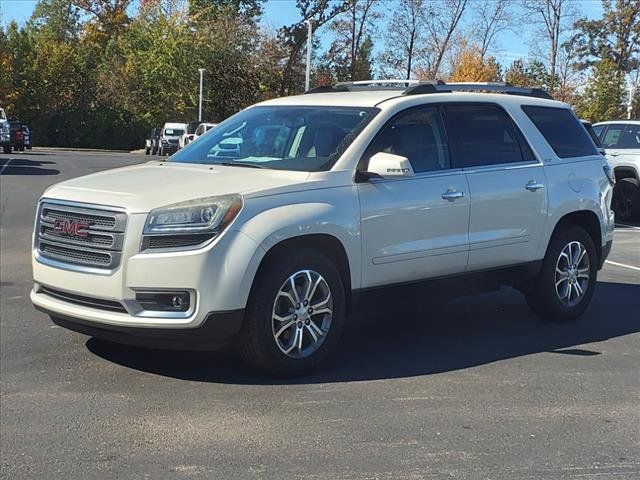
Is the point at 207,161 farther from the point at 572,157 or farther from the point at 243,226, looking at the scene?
the point at 572,157

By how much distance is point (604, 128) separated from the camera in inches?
599

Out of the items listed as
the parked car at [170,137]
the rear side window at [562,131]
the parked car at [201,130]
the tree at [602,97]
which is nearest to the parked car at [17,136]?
the parked car at [170,137]

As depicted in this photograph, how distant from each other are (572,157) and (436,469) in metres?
4.04

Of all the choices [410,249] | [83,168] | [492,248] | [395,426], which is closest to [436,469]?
[395,426]

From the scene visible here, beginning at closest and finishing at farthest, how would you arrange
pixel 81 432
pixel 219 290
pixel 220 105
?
pixel 81 432 < pixel 219 290 < pixel 220 105

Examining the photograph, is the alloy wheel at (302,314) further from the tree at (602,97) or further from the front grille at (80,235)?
the tree at (602,97)

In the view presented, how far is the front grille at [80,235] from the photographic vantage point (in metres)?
4.77

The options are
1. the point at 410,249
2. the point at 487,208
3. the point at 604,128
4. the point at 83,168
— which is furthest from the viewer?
the point at 83,168

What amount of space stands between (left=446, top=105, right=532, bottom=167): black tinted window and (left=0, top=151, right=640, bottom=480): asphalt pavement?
4.75 ft

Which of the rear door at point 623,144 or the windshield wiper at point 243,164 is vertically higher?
the rear door at point 623,144

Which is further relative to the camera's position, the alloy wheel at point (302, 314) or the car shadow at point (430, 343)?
the car shadow at point (430, 343)

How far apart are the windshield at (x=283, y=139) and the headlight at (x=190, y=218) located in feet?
2.71

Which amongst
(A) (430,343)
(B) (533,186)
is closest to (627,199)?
(B) (533,186)

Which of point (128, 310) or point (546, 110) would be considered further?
point (546, 110)
